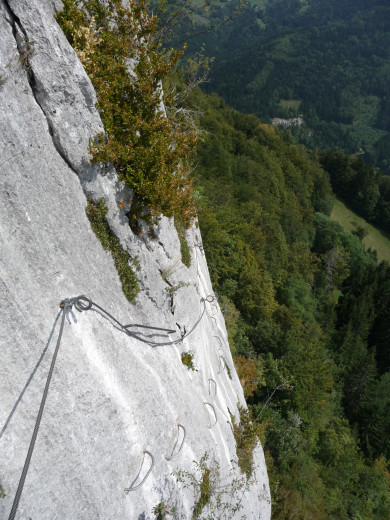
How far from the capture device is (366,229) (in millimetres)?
84125

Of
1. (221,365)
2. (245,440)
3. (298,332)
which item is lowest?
(298,332)

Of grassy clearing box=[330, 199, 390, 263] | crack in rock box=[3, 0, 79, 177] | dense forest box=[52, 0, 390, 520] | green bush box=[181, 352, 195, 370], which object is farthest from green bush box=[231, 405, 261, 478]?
grassy clearing box=[330, 199, 390, 263]

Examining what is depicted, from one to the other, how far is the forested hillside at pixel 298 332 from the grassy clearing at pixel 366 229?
24.7m

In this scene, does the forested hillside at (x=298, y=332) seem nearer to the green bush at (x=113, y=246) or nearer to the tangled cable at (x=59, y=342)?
the green bush at (x=113, y=246)

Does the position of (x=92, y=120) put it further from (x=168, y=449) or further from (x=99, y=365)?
(x=168, y=449)

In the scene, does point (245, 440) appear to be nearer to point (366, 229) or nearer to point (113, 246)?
point (113, 246)

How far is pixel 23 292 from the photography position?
4.88m

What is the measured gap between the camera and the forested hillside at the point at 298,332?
23.4 m

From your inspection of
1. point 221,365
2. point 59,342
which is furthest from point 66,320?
point 221,365

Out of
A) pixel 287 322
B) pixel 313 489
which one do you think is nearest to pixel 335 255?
pixel 287 322

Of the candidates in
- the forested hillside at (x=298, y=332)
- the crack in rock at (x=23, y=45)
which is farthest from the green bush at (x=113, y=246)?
the forested hillside at (x=298, y=332)

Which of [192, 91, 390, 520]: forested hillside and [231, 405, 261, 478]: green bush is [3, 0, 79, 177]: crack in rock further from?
[231, 405, 261, 478]: green bush

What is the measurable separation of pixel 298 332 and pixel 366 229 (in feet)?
217

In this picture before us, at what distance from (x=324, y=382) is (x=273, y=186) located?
112ft
